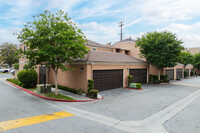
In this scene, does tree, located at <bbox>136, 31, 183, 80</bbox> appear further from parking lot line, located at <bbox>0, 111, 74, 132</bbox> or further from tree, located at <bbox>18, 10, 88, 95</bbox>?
parking lot line, located at <bbox>0, 111, 74, 132</bbox>

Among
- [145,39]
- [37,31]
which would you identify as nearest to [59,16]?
[37,31]

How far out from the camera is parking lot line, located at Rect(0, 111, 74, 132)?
5.84 m

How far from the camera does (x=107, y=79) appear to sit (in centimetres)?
1487

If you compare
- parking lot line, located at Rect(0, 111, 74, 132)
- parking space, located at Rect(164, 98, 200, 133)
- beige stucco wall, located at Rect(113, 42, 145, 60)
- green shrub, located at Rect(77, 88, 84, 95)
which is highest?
beige stucco wall, located at Rect(113, 42, 145, 60)

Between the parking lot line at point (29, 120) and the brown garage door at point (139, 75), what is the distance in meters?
12.8

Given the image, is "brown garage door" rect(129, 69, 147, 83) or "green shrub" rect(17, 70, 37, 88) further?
"brown garage door" rect(129, 69, 147, 83)

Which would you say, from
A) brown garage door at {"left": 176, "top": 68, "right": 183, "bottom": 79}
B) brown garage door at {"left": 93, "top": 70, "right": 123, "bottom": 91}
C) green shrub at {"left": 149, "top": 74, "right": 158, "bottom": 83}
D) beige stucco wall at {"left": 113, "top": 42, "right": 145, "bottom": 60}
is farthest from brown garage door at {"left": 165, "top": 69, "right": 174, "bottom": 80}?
brown garage door at {"left": 93, "top": 70, "right": 123, "bottom": 91}

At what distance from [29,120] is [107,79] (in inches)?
375

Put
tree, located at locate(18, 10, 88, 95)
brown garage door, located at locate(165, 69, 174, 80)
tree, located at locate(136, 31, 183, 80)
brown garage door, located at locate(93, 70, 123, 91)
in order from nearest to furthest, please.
Answer: tree, located at locate(18, 10, 88, 95) < brown garage door, located at locate(93, 70, 123, 91) < tree, located at locate(136, 31, 183, 80) < brown garage door, located at locate(165, 69, 174, 80)

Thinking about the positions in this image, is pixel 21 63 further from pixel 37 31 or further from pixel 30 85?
pixel 37 31

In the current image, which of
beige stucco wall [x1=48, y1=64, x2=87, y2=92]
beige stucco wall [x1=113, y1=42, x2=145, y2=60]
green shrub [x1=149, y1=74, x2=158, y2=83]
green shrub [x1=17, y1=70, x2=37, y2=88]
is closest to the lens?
beige stucco wall [x1=48, y1=64, x2=87, y2=92]

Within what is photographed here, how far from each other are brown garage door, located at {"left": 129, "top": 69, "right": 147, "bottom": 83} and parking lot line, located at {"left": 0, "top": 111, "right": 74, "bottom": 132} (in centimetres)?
1281

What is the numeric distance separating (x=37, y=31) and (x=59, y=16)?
2.27 metres

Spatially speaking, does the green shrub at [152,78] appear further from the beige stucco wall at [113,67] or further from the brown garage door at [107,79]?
the brown garage door at [107,79]
